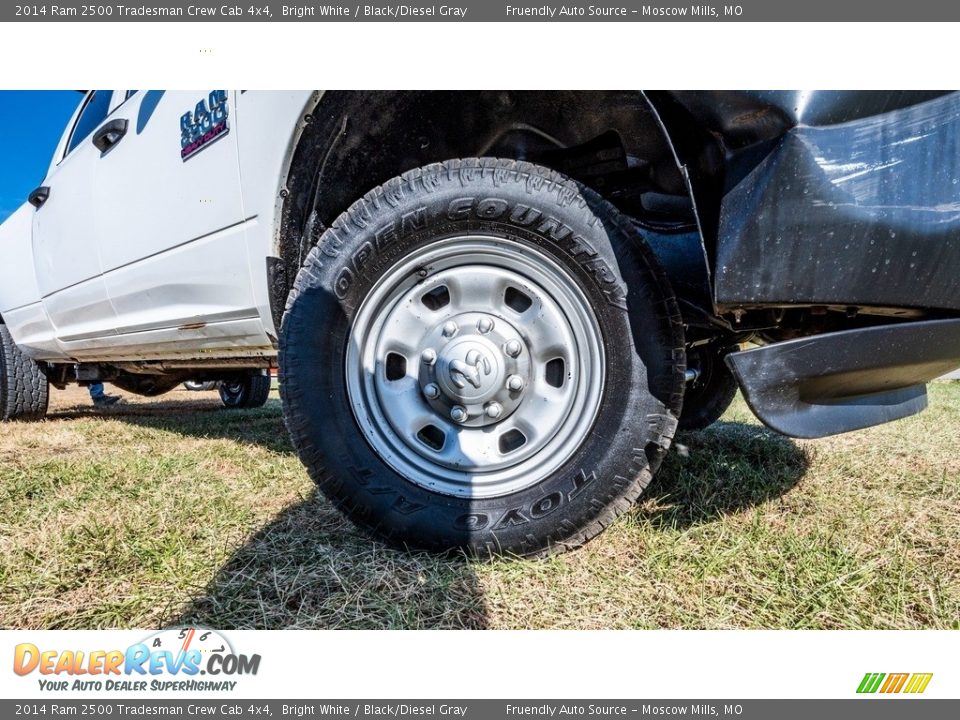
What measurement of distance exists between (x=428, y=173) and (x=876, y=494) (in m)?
1.69

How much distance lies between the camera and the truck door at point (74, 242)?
8.11 feet

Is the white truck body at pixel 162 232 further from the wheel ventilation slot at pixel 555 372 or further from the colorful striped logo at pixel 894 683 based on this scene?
the colorful striped logo at pixel 894 683

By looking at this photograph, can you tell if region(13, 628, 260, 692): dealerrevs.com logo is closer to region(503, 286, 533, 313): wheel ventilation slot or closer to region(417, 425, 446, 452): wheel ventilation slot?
region(417, 425, 446, 452): wheel ventilation slot

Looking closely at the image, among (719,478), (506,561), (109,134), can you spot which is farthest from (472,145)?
(109,134)

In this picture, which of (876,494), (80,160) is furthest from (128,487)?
(876,494)

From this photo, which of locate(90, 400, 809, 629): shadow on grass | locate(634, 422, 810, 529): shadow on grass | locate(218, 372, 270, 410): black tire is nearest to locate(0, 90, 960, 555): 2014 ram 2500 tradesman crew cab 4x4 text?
locate(90, 400, 809, 629): shadow on grass

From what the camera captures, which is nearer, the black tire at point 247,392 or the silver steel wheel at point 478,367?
the silver steel wheel at point 478,367

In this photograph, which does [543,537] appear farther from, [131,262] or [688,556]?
[131,262]

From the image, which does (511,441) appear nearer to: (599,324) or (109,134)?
(599,324)

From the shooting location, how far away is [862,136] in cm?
101

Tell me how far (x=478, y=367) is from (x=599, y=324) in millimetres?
325

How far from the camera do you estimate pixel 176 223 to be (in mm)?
1943

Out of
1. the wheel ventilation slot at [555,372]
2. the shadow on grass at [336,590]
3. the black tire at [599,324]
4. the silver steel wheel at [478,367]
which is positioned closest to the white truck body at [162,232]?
the black tire at [599,324]

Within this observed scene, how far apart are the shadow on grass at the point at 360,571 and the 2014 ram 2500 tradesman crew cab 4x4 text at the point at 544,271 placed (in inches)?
4.3
